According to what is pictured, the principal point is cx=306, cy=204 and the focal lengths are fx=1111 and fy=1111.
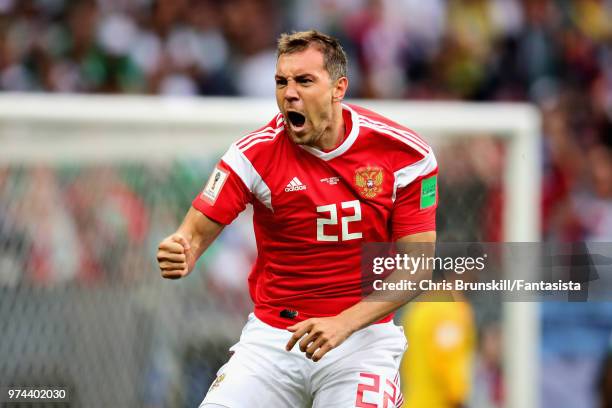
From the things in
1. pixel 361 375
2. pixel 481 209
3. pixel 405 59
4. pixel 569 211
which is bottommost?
pixel 361 375

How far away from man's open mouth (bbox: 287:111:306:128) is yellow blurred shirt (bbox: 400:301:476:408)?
3.13 metres

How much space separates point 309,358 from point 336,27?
25.3 feet

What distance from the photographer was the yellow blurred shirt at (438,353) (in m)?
7.63

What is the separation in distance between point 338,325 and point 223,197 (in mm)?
742

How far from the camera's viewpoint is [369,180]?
16.0 feet

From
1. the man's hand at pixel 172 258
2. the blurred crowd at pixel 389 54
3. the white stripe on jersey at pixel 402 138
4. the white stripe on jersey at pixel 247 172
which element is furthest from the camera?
the blurred crowd at pixel 389 54

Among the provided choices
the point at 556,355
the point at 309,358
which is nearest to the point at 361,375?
the point at 309,358

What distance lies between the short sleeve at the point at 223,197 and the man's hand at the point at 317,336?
61 centimetres

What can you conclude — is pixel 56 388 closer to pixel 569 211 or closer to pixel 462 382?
pixel 462 382

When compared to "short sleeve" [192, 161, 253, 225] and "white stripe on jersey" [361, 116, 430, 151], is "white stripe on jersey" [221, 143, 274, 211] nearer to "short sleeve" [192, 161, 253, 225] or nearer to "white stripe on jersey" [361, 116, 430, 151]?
"short sleeve" [192, 161, 253, 225]

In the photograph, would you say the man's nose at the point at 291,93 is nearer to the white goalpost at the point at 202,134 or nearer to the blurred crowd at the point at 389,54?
the white goalpost at the point at 202,134

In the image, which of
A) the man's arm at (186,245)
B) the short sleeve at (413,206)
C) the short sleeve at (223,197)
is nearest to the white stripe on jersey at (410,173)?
the short sleeve at (413,206)

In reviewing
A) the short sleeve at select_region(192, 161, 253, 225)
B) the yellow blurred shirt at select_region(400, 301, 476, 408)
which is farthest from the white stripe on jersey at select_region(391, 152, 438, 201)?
the yellow blurred shirt at select_region(400, 301, 476, 408)

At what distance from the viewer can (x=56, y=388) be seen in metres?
6.93
